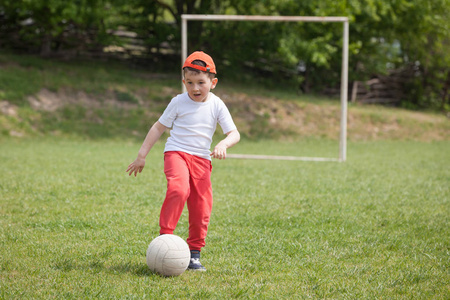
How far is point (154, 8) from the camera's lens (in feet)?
70.9

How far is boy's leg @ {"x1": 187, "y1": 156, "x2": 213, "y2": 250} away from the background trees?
46.1 feet

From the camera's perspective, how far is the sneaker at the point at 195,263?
446cm

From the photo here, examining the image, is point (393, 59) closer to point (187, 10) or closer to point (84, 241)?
point (187, 10)

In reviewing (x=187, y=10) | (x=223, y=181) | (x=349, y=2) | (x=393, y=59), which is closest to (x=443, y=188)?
(x=223, y=181)

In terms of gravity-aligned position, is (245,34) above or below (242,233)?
above

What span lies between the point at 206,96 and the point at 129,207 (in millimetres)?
2955

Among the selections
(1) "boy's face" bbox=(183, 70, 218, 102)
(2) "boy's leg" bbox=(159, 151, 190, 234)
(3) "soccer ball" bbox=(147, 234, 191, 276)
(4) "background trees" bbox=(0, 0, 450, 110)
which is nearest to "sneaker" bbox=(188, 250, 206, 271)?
(3) "soccer ball" bbox=(147, 234, 191, 276)

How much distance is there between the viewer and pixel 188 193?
4.34 metres

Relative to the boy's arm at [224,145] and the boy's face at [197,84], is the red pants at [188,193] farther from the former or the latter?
the boy's face at [197,84]

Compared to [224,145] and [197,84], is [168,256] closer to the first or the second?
[224,145]

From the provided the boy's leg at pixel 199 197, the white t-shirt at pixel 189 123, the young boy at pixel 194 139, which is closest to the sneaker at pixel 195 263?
the young boy at pixel 194 139

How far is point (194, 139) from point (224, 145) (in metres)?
0.33

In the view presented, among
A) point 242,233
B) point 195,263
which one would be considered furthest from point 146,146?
point 242,233

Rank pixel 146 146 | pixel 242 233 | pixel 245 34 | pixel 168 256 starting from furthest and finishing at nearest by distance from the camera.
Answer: pixel 245 34 < pixel 242 233 < pixel 146 146 < pixel 168 256
